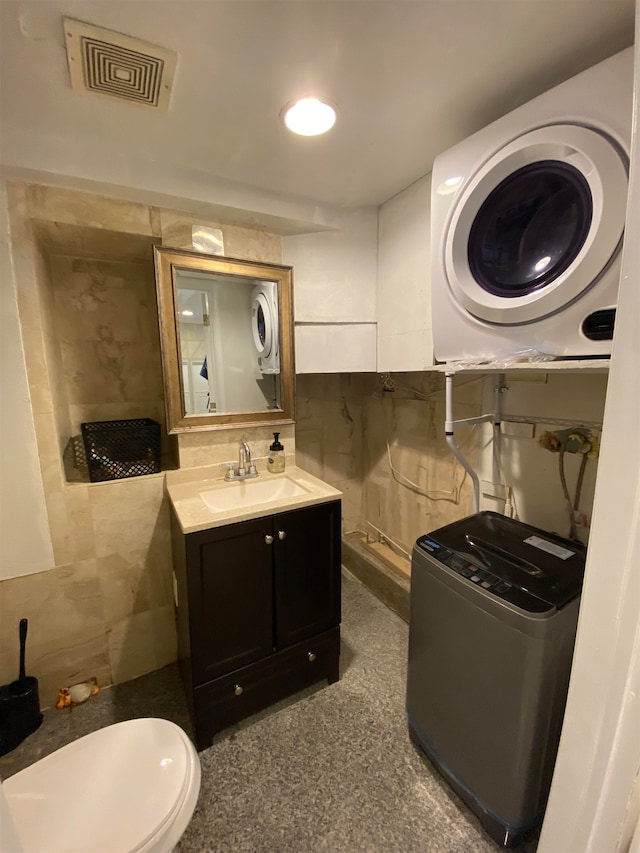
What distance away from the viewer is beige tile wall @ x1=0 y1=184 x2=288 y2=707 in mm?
1339

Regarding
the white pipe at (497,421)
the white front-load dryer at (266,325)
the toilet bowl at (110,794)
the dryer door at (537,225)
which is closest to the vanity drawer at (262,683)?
the toilet bowl at (110,794)

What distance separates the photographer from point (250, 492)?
5.49 feet

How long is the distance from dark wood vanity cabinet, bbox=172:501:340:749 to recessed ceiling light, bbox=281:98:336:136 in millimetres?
1353

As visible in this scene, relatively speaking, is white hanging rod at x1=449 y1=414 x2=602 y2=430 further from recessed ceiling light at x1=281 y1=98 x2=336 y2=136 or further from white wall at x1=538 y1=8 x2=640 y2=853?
recessed ceiling light at x1=281 y1=98 x2=336 y2=136

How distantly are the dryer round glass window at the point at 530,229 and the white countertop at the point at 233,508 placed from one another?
971mm

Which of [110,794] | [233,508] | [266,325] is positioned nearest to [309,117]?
[266,325]

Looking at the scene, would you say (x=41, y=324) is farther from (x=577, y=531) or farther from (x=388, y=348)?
(x=577, y=531)

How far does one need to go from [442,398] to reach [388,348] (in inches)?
17.3

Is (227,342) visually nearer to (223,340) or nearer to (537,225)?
(223,340)

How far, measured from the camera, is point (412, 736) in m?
1.35

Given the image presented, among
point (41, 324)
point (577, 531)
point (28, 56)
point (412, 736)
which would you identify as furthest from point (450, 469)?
point (28, 56)

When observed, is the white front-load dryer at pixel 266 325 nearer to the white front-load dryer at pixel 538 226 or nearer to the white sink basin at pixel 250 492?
the white sink basin at pixel 250 492

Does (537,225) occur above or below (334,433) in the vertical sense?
above

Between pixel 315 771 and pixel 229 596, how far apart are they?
27.3 inches
